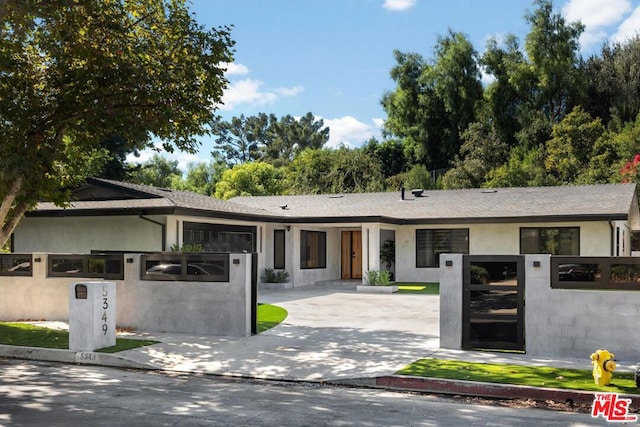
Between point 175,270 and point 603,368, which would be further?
point 175,270

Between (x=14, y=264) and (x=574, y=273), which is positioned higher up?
(x=574, y=273)

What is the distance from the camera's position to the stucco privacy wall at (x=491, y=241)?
74.1ft

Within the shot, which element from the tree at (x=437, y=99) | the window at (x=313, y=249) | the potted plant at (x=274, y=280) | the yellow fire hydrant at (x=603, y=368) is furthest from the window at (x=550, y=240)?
the tree at (x=437, y=99)

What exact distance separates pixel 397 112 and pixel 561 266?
4758 cm

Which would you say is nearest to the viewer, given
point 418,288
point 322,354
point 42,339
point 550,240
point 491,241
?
point 322,354

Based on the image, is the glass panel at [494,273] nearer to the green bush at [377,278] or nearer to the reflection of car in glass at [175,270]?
the reflection of car in glass at [175,270]

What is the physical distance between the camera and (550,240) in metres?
23.6

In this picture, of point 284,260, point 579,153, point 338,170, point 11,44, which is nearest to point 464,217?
point 284,260

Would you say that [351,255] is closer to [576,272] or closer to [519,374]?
[576,272]

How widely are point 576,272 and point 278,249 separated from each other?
627 inches

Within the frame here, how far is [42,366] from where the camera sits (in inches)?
424

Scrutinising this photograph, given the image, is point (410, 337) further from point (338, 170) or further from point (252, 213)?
point (338, 170)

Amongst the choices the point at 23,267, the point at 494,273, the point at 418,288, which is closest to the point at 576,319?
the point at 494,273

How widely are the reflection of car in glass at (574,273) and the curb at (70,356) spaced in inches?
275
